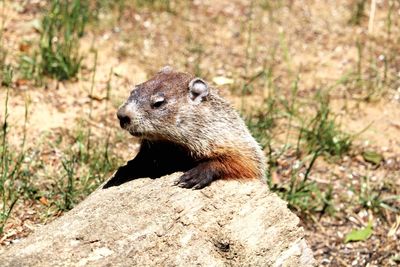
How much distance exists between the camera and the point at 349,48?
807cm

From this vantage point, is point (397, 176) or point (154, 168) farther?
point (397, 176)

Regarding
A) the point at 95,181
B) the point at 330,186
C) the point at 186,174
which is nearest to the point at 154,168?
the point at 186,174

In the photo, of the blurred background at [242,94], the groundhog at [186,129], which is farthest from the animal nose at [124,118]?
the blurred background at [242,94]

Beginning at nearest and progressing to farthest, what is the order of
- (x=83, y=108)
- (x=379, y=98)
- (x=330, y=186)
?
(x=330, y=186)
(x=83, y=108)
(x=379, y=98)

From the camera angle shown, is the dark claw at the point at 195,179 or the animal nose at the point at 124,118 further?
the animal nose at the point at 124,118

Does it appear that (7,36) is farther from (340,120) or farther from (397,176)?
(397,176)

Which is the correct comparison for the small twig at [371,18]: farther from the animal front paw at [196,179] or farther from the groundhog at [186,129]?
the animal front paw at [196,179]

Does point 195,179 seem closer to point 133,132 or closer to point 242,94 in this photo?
point 133,132

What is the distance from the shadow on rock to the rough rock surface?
15 cm

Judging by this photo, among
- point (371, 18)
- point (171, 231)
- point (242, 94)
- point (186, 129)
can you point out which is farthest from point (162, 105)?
point (371, 18)

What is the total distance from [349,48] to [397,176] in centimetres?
220

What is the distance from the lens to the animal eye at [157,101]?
461cm

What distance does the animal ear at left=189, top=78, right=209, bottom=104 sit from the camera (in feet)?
15.4

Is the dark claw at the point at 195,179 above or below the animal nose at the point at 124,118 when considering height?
below
